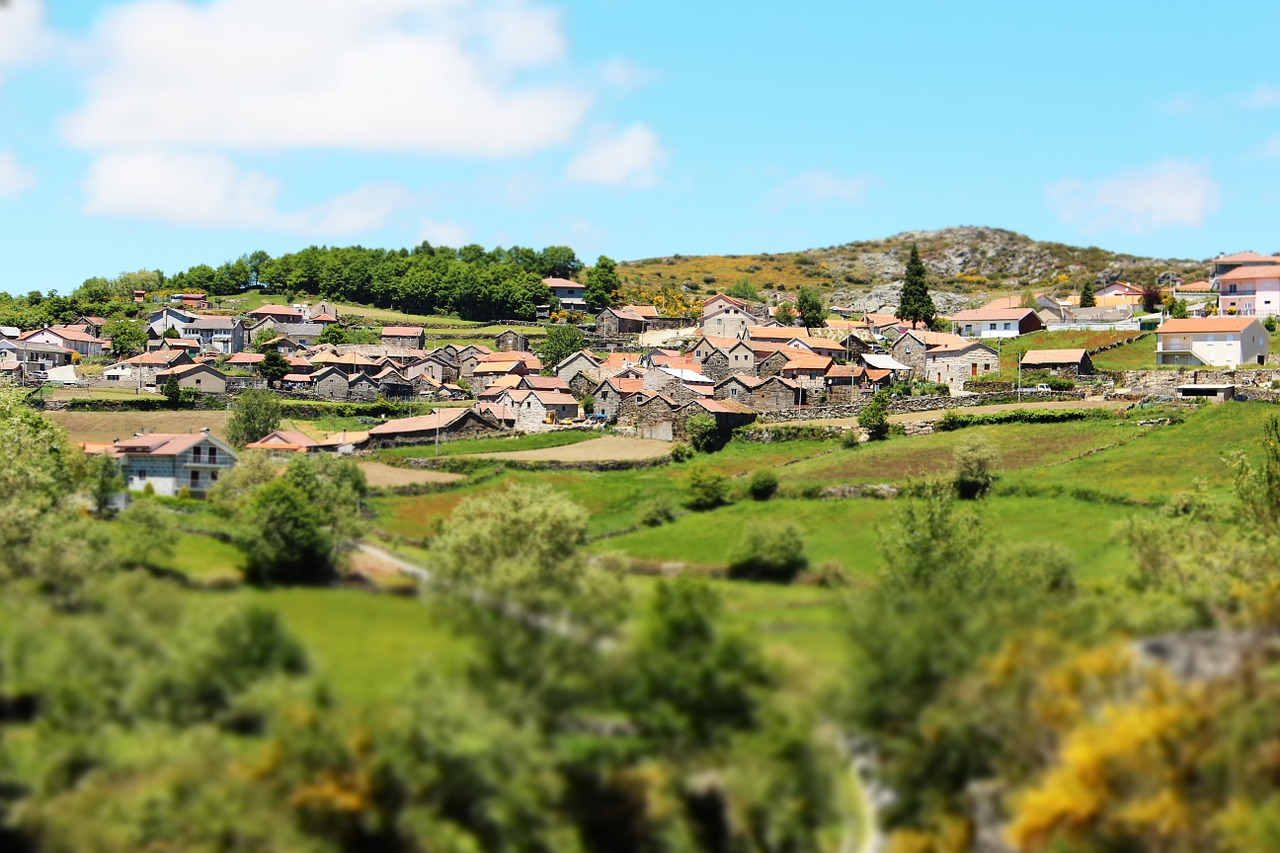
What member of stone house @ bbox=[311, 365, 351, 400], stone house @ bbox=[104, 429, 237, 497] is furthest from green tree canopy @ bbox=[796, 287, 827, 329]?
stone house @ bbox=[104, 429, 237, 497]

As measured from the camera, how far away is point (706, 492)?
199ft

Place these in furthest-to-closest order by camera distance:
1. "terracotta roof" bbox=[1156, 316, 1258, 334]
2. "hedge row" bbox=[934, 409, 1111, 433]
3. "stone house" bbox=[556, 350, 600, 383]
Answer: "stone house" bbox=[556, 350, 600, 383]
"terracotta roof" bbox=[1156, 316, 1258, 334]
"hedge row" bbox=[934, 409, 1111, 433]

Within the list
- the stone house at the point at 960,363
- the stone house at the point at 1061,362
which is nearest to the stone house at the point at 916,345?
the stone house at the point at 960,363

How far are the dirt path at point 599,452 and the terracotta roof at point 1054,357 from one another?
27.3m

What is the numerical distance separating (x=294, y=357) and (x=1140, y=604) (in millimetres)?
90339

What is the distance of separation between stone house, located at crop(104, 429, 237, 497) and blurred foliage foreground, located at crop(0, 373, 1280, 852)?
39.6 m

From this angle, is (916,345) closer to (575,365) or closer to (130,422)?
(575,365)

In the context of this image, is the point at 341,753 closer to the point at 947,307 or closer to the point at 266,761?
the point at 266,761

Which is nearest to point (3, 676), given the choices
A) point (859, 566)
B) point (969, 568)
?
point (969, 568)

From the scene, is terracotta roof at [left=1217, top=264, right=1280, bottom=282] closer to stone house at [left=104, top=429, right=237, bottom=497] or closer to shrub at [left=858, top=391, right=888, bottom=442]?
shrub at [left=858, top=391, right=888, bottom=442]

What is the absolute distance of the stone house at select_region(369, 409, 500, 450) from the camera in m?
78.3

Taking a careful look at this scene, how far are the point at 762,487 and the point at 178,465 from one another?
27.6 metres

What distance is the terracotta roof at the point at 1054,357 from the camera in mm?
87438

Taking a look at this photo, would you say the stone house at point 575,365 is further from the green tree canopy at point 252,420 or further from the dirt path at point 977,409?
the dirt path at point 977,409
